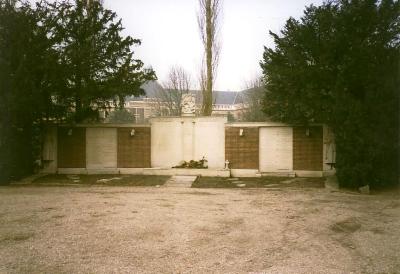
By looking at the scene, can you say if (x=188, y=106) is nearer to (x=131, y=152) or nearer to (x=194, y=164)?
(x=194, y=164)

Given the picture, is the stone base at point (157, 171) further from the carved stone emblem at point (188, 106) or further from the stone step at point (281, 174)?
the carved stone emblem at point (188, 106)

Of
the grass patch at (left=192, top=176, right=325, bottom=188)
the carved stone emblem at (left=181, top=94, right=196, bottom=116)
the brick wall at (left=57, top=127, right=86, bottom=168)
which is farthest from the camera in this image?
the carved stone emblem at (left=181, top=94, right=196, bottom=116)

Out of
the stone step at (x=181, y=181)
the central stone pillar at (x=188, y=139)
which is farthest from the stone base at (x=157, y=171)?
the central stone pillar at (x=188, y=139)

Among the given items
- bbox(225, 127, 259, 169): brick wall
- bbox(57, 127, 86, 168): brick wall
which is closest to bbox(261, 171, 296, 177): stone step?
bbox(225, 127, 259, 169): brick wall

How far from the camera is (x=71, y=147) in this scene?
2208cm

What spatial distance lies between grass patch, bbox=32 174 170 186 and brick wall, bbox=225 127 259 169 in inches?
159

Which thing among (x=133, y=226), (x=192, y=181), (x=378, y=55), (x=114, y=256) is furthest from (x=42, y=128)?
(x=378, y=55)

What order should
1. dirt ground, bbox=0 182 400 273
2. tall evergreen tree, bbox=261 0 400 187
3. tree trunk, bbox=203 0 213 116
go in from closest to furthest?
dirt ground, bbox=0 182 400 273, tall evergreen tree, bbox=261 0 400 187, tree trunk, bbox=203 0 213 116

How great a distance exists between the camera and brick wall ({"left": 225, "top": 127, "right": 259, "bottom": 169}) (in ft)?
70.9

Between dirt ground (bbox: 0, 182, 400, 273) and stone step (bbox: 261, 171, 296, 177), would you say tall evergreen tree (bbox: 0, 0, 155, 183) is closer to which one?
dirt ground (bbox: 0, 182, 400, 273)

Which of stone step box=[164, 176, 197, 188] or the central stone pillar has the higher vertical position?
the central stone pillar

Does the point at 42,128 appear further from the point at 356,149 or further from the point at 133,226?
the point at 356,149

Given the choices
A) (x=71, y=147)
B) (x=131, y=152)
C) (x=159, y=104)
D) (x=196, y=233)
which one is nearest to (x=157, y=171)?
(x=131, y=152)

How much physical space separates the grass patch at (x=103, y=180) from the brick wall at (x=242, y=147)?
4029mm
